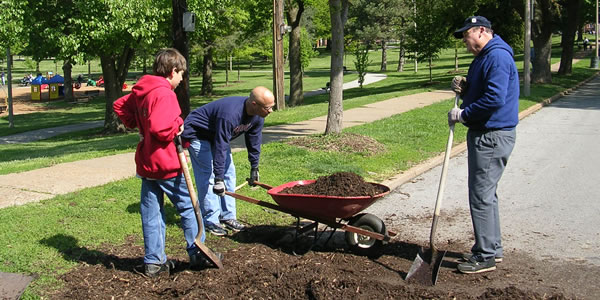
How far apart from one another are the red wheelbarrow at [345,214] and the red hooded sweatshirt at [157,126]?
3.69 ft

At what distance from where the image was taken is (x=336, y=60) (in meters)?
11.4

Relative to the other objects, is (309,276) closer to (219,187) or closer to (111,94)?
(219,187)

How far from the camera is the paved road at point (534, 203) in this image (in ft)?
20.2

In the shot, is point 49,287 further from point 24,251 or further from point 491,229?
point 491,229

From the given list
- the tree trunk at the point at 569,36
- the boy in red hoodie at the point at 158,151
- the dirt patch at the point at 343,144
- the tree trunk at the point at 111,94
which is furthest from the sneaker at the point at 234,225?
the tree trunk at the point at 569,36

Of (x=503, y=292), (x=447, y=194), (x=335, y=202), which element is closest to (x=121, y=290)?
(x=335, y=202)

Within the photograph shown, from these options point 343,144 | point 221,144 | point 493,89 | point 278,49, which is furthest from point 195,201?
point 278,49

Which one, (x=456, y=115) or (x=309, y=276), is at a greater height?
(x=456, y=115)

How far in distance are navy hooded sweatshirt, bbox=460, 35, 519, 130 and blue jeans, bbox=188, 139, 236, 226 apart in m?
2.39

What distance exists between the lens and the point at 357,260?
552 cm

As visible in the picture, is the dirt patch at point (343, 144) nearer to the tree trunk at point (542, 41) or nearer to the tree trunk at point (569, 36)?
the tree trunk at point (542, 41)

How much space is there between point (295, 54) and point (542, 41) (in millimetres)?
11298

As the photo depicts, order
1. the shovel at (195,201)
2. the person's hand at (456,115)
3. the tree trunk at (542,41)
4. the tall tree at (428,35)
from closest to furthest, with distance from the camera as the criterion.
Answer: the shovel at (195,201)
the person's hand at (456,115)
the tree trunk at (542,41)
the tall tree at (428,35)

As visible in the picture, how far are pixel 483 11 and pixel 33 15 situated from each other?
889 inches
